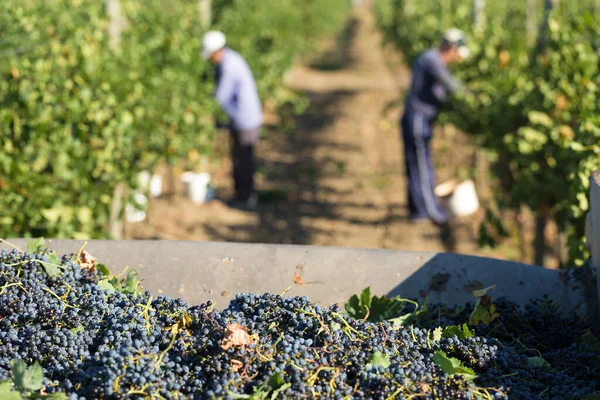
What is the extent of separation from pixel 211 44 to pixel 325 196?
2136 mm

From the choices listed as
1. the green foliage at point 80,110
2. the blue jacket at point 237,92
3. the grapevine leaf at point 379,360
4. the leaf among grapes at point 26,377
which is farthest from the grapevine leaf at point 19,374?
the blue jacket at point 237,92

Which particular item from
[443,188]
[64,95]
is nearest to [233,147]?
[443,188]

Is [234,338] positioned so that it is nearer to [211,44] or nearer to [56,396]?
[56,396]

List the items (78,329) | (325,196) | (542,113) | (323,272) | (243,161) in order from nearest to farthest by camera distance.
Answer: (78,329), (323,272), (542,113), (243,161), (325,196)

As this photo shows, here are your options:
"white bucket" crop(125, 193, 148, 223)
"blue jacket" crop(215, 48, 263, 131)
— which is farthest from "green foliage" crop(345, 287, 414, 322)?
"blue jacket" crop(215, 48, 263, 131)

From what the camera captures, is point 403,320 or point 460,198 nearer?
point 403,320

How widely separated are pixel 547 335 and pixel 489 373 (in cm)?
58

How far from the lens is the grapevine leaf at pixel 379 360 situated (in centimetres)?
200

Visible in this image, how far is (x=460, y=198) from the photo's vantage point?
705 centimetres

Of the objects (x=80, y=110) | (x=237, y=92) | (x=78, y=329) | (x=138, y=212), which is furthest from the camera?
(x=237, y=92)

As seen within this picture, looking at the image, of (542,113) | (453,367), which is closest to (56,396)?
(453,367)

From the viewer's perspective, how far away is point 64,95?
14.2 feet

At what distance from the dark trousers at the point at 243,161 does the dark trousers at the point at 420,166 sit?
1.66 m

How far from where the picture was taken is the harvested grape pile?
1.88 m
